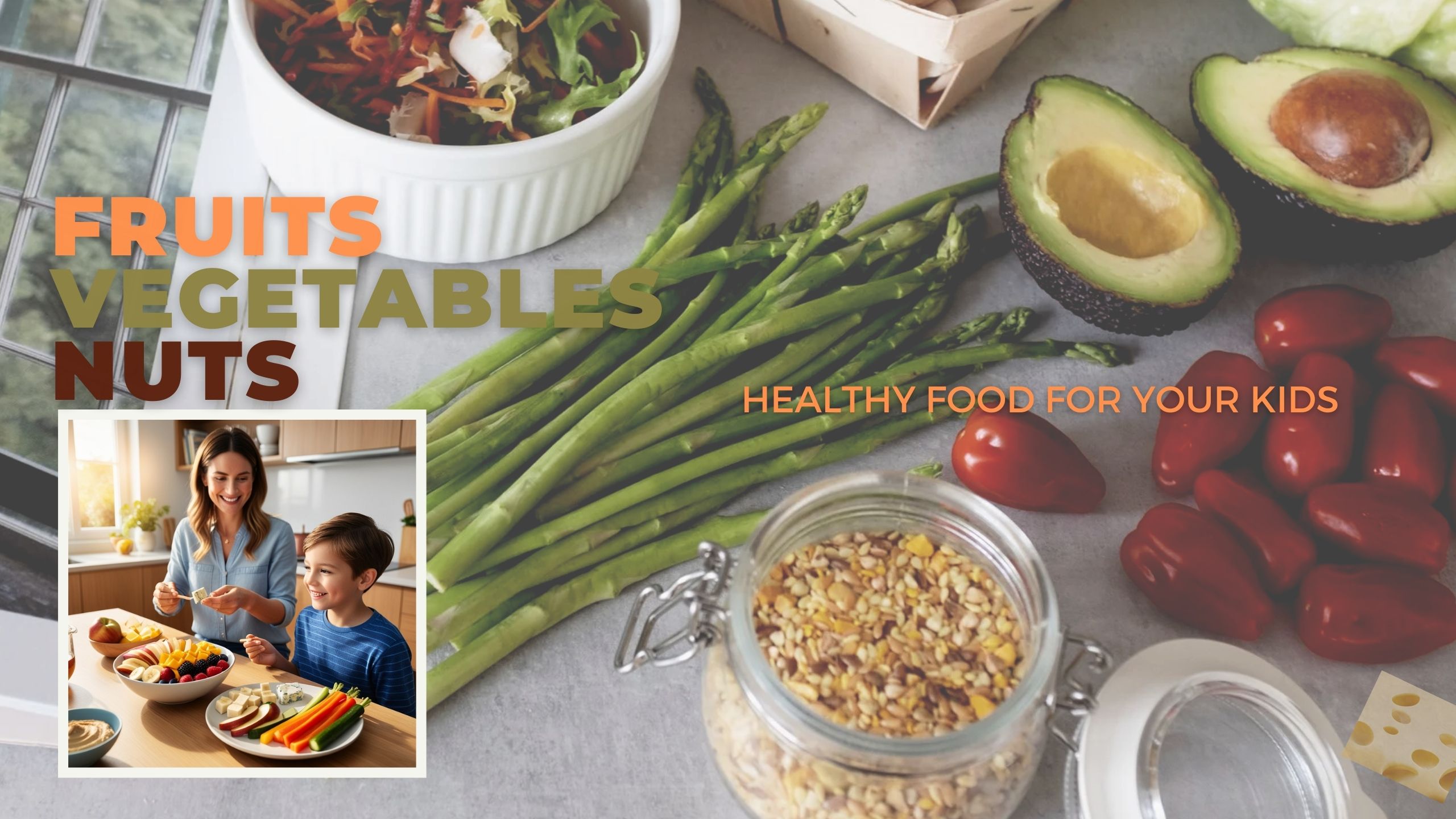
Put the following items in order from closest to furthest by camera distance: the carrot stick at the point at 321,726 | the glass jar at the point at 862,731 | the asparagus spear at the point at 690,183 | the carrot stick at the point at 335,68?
the glass jar at the point at 862,731
the carrot stick at the point at 321,726
the carrot stick at the point at 335,68
the asparagus spear at the point at 690,183

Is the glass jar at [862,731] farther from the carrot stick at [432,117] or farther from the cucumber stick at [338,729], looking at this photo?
the carrot stick at [432,117]

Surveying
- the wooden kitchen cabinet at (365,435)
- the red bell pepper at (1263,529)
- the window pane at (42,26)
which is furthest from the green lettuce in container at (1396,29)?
the window pane at (42,26)

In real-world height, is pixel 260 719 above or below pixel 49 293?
below

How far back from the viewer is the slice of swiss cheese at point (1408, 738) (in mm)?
829

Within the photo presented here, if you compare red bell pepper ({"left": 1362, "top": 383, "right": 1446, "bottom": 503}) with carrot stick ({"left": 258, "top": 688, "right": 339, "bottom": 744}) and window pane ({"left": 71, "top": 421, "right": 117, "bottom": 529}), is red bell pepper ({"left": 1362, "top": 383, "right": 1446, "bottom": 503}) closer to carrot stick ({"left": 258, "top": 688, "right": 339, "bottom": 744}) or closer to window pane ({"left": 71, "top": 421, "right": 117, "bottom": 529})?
carrot stick ({"left": 258, "top": 688, "right": 339, "bottom": 744})

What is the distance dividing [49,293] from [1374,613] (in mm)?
1037

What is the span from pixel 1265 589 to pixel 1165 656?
0.15m

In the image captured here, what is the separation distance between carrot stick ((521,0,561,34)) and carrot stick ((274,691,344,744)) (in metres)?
0.53

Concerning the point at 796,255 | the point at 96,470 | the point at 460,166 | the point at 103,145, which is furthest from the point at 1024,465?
the point at 103,145

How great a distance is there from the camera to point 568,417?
0.89 metres

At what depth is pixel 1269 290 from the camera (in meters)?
1.04

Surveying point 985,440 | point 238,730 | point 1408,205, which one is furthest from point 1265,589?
point 238,730

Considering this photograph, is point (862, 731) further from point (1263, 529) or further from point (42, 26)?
point (42, 26)

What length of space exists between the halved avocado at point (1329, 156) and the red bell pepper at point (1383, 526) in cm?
23
